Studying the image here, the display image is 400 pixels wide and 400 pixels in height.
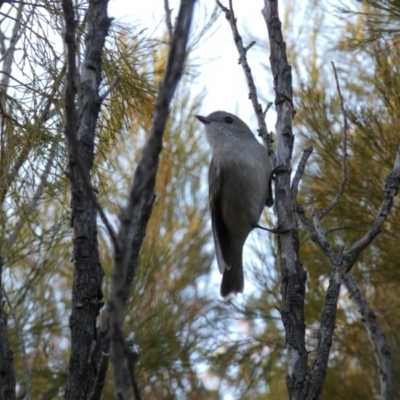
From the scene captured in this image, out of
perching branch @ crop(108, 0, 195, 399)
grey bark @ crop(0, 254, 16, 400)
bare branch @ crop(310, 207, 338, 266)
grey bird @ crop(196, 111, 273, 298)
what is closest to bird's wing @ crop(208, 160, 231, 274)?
grey bird @ crop(196, 111, 273, 298)

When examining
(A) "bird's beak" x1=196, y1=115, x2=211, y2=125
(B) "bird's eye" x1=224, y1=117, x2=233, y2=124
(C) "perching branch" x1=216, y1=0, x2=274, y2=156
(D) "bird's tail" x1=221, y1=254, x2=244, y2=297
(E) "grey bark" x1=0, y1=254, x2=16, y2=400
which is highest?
(B) "bird's eye" x1=224, y1=117, x2=233, y2=124

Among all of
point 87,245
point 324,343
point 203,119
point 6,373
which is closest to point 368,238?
point 324,343

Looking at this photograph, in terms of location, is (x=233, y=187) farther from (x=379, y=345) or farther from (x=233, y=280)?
(x=379, y=345)

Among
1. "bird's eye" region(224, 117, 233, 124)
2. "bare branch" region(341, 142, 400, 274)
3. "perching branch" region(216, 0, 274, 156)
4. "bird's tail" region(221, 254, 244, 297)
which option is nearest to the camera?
"bare branch" region(341, 142, 400, 274)

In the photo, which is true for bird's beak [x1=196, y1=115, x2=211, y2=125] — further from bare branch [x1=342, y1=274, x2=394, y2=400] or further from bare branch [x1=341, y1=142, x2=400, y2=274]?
bare branch [x1=341, y1=142, x2=400, y2=274]

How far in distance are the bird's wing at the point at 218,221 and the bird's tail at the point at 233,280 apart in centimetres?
3

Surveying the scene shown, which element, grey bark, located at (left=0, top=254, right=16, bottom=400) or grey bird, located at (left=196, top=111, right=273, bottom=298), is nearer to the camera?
grey bark, located at (left=0, top=254, right=16, bottom=400)

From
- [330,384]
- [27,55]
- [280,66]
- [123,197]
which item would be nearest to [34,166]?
[27,55]

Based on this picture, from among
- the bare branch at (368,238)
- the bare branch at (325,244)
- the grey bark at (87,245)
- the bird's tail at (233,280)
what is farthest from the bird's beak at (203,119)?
the grey bark at (87,245)

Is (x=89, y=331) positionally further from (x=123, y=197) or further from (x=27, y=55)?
(x=123, y=197)

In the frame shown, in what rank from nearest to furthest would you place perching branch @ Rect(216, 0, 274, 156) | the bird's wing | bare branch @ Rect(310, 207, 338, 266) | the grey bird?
bare branch @ Rect(310, 207, 338, 266) → perching branch @ Rect(216, 0, 274, 156) → the grey bird → the bird's wing

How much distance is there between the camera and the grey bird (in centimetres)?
363

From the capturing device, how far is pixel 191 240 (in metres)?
4.49

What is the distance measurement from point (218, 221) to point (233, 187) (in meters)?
0.29
